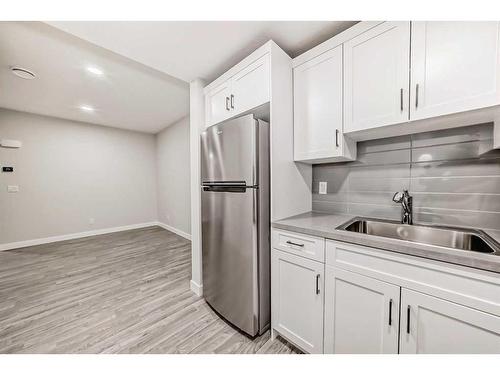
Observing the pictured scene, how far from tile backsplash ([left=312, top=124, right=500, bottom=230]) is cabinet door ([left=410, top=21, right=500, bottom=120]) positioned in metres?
0.37

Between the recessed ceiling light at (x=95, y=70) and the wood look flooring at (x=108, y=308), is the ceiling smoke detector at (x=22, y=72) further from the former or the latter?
the wood look flooring at (x=108, y=308)

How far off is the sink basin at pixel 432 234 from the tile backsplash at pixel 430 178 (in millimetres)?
93

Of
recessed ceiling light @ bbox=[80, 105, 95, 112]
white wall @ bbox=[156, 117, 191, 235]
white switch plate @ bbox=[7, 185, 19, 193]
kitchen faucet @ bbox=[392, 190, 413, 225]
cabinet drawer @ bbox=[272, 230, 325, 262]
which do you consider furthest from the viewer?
white wall @ bbox=[156, 117, 191, 235]

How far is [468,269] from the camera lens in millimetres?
738

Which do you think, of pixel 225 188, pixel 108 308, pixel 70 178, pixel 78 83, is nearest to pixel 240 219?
pixel 225 188

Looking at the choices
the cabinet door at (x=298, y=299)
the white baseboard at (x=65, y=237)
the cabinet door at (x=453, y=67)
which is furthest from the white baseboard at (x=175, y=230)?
the cabinet door at (x=453, y=67)

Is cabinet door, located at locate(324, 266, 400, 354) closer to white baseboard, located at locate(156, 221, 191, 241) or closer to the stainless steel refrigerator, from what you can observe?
the stainless steel refrigerator

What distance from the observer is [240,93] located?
156 centimetres

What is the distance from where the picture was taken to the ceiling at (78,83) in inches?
66.4

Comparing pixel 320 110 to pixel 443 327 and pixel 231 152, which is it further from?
pixel 443 327

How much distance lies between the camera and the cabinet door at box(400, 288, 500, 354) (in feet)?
2.37

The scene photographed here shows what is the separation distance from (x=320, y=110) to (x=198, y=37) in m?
1.09

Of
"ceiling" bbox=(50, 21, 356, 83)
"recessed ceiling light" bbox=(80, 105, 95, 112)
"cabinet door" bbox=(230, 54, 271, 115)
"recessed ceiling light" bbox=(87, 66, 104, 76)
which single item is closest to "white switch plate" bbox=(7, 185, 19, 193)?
"recessed ceiling light" bbox=(80, 105, 95, 112)
